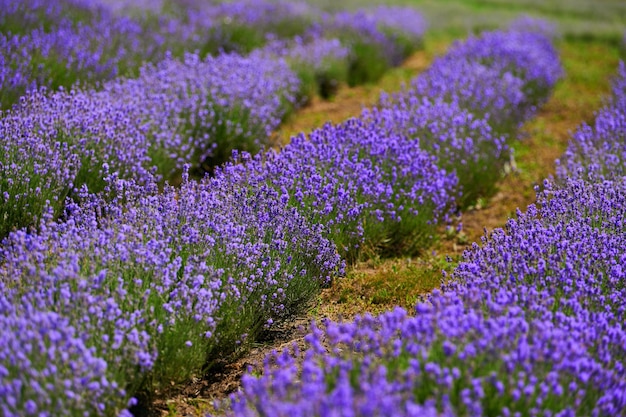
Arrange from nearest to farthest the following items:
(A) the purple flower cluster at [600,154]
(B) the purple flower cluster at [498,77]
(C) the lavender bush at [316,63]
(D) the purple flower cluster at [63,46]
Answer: (A) the purple flower cluster at [600,154] → (D) the purple flower cluster at [63,46] → (B) the purple flower cluster at [498,77] → (C) the lavender bush at [316,63]

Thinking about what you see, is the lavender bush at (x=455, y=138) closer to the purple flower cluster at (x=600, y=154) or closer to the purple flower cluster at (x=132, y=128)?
the purple flower cluster at (x=600, y=154)

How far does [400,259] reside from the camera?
4.93m

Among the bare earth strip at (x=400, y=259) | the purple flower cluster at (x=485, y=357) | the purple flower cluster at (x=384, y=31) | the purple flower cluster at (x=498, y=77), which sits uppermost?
the purple flower cluster at (x=384, y=31)

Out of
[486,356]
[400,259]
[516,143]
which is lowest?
[400,259]

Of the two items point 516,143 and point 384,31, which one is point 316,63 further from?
point 384,31

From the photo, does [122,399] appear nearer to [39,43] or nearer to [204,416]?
[204,416]

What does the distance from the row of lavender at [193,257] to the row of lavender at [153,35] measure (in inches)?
86.1

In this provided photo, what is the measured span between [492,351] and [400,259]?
236 cm

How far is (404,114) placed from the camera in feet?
19.1

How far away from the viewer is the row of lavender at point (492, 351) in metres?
2.36

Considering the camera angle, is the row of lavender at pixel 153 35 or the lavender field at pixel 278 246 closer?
the lavender field at pixel 278 246

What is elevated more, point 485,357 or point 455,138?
point 455,138

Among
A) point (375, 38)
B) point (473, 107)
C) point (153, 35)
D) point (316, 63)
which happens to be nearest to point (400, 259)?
point (473, 107)

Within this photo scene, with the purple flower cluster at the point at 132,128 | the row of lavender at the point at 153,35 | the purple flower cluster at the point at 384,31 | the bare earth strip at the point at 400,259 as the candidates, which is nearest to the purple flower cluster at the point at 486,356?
the bare earth strip at the point at 400,259
